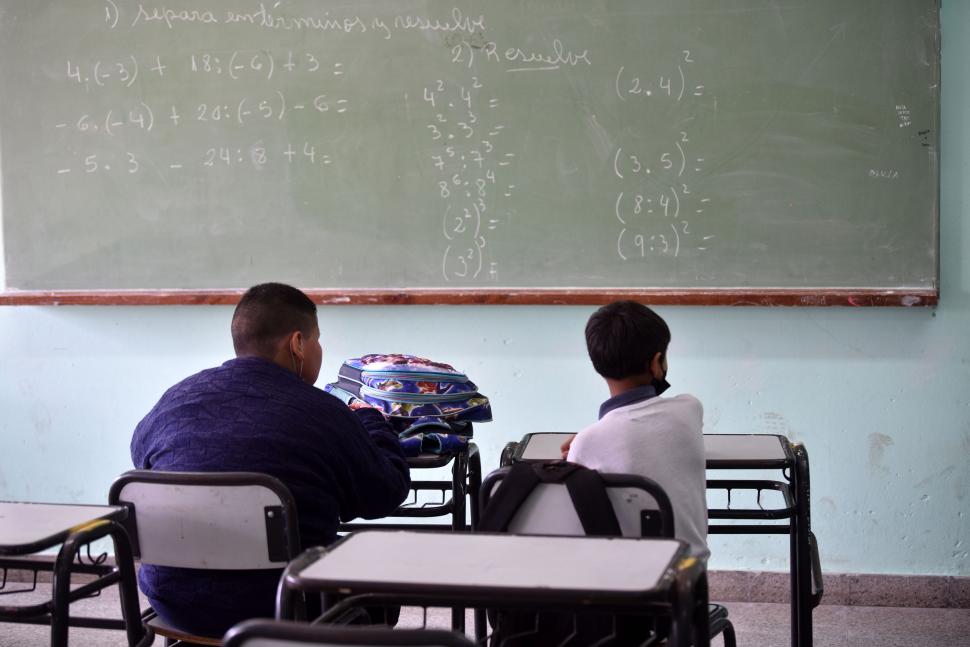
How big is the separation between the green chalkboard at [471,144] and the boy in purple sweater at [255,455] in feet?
5.04

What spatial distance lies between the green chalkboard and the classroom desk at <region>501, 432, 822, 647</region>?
96 cm

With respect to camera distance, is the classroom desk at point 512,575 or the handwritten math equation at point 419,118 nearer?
the classroom desk at point 512,575

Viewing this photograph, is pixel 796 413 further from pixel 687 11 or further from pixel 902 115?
pixel 687 11

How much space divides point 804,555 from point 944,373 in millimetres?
1170

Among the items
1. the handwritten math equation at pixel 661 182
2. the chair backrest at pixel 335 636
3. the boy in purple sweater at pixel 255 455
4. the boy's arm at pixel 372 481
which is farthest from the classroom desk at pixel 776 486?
the chair backrest at pixel 335 636

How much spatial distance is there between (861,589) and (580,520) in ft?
6.93

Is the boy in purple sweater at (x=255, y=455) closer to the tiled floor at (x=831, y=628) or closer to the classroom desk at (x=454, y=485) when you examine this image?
the classroom desk at (x=454, y=485)

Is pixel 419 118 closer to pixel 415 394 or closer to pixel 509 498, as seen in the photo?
pixel 415 394

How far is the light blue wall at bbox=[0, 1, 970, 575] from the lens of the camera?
3373 mm

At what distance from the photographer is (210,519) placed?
6.06ft

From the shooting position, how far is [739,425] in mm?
3508

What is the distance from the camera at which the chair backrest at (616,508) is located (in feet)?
5.81

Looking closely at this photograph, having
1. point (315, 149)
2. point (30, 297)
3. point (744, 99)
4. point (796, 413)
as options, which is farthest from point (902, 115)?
point (30, 297)

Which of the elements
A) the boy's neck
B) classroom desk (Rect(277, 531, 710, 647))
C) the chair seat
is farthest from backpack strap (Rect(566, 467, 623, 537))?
the chair seat
